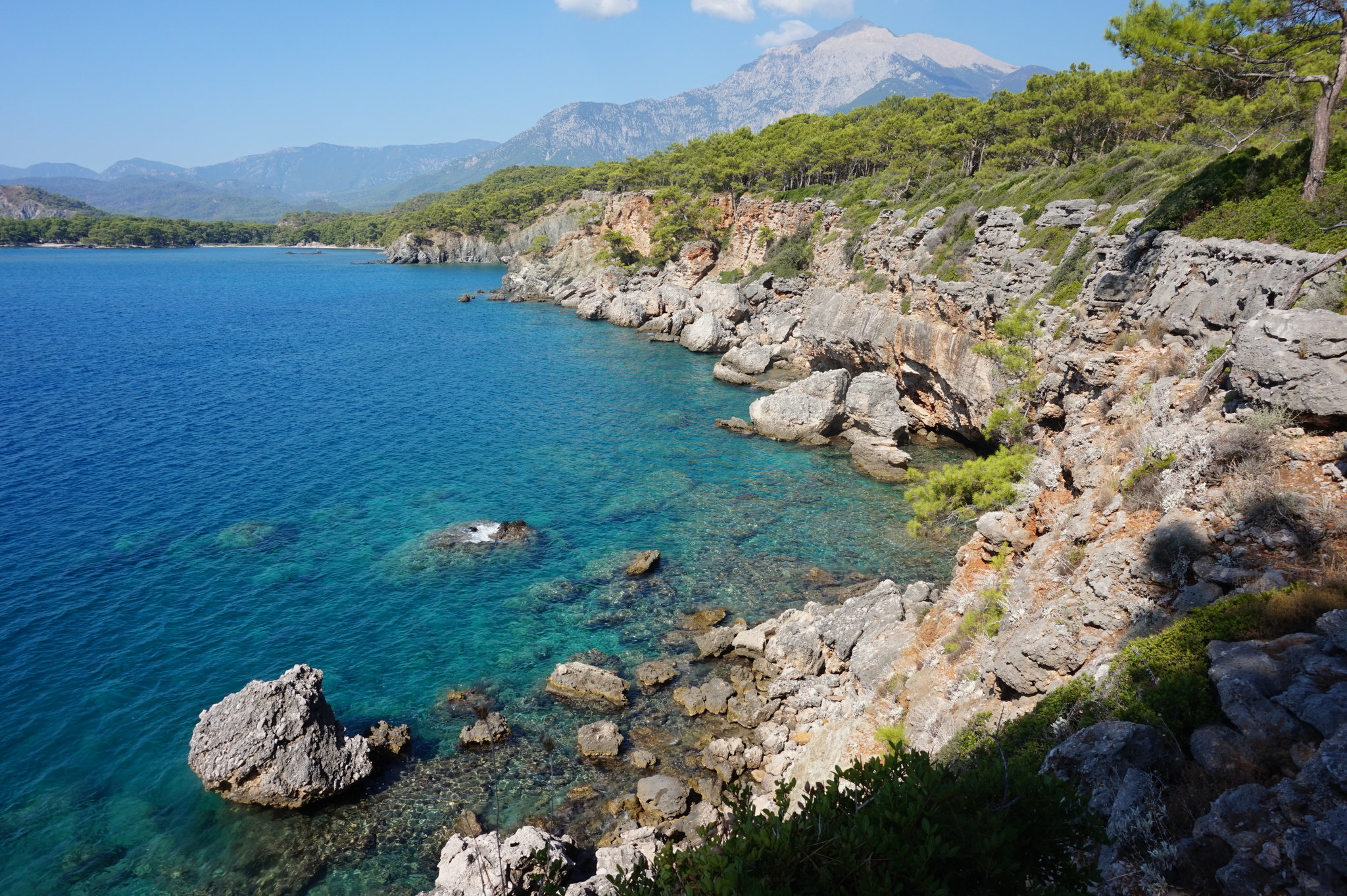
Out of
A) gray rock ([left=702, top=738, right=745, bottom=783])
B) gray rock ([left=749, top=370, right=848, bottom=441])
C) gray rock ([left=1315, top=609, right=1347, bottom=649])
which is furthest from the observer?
gray rock ([left=749, top=370, right=848, bottom=441])

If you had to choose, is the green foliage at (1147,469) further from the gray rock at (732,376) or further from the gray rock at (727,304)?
the gray rock at (727,304)

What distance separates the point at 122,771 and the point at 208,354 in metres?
63.7

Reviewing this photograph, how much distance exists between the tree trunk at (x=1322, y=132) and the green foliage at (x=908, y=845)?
19.8 meters

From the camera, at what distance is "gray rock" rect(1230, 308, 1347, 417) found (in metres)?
11.9

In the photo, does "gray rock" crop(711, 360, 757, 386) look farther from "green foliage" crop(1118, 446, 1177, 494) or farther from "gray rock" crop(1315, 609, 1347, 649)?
"gray rock" crop(1315, 609, 1347, 649)

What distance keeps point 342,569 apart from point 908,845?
3033 cm

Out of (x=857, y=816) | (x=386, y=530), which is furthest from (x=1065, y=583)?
(x=386, y=530)

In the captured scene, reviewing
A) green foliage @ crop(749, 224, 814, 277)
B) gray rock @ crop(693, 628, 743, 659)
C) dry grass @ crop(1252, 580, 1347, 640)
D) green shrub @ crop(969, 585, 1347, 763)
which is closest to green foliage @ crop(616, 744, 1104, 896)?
green shrub @ crop(969, 585, 1347, 763)

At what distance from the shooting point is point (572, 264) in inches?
4798

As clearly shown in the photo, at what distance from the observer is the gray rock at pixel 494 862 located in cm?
1454

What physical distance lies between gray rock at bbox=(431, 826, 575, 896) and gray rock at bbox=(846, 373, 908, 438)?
113ft

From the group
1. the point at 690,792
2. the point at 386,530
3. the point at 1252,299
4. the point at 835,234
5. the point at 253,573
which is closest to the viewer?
the point at 1252,299

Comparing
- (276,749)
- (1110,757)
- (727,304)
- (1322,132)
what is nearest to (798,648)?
(1110,757)

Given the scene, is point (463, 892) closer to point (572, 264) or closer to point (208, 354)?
point (208, 354)
